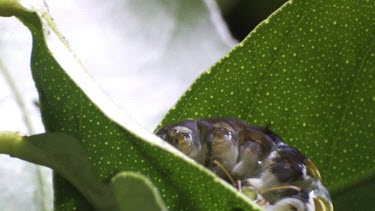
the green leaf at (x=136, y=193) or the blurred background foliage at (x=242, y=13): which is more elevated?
the green leaf at (x=136, y=193)

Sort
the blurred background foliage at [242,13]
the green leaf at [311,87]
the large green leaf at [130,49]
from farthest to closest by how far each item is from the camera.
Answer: the blurred background foliage at [242,13] < the large green leaf at [130,49] < the green leaf at [311,87]

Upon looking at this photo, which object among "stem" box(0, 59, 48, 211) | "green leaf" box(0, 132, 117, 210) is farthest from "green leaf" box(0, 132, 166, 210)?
"stem" box(0, 59, 48, 211)

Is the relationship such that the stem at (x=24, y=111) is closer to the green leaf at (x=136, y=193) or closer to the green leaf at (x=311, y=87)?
the green leaf at (x=311, y=87)

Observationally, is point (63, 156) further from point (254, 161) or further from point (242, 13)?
point (242, 13)

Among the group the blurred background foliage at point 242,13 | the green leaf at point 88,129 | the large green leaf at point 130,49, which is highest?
the green leaf at point 88,129

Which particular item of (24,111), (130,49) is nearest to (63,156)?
(24,111)

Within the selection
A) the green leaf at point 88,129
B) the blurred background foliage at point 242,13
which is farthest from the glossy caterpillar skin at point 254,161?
the blurred background foliage at point 242,13

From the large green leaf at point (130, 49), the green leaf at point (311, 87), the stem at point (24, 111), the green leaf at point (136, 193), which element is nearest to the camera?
the green leaf at point (136, 193)
